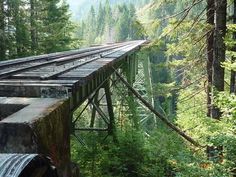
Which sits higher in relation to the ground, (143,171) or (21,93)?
(21,93)

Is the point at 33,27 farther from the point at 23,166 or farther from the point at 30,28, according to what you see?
the point at 23,166

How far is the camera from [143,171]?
10383 millimetres

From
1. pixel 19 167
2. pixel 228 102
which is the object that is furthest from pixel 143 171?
pixel 19 167

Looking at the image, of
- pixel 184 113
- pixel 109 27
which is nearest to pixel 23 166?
pixel 184 113

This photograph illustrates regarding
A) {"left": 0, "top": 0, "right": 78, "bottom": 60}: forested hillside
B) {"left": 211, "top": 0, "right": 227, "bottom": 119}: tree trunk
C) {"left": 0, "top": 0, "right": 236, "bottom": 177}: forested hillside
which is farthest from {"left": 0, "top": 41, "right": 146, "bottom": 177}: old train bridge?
{"left": 0, "top": 0, "right": 78, "bottom": 60}: forested hillside

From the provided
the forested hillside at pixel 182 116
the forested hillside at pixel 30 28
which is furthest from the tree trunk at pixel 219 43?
the forested hillside at pixel 30 28

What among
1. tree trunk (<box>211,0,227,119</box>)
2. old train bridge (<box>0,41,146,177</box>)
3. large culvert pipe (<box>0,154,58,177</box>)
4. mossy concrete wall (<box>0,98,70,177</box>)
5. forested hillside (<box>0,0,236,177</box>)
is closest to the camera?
large culvert pipe (<box>0,154,58,177</box>)

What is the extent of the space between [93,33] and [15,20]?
82041 mm

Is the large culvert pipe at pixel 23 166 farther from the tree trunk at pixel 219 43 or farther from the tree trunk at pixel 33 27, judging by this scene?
the tree trunk at pixel 33 27

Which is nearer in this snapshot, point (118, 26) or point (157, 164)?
point (157, 164)

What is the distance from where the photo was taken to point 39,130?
10.8 feet

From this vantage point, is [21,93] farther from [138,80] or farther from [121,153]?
[138,80]

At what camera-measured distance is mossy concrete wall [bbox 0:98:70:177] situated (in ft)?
10.3

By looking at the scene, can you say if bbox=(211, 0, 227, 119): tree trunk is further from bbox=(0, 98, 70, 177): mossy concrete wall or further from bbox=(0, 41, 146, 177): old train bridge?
bbox=(0, 98, 70, 177): mossy concrete wall
